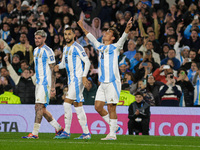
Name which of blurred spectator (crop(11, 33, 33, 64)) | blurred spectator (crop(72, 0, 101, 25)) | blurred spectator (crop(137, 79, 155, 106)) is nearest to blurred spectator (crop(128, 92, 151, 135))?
blurred spectator (crop(137, 79, 155, 106))

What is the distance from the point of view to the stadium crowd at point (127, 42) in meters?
16.9

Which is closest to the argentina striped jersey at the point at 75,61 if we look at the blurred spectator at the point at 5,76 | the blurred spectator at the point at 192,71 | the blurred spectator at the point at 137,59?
the blurred spectator at the point at 5,76

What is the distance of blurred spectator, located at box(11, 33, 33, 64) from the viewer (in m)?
19.9

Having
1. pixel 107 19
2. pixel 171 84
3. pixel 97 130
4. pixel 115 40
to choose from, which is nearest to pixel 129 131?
pixel 97 130

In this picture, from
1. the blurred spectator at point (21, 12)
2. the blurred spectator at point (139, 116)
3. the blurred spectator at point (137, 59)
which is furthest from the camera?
the blurred spectator at point (21, 12)

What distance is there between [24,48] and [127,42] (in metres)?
3.83

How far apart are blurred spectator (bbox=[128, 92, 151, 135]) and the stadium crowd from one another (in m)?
0.68

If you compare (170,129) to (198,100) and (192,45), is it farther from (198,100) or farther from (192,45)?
(192,45)

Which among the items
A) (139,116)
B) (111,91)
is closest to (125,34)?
(111,91)

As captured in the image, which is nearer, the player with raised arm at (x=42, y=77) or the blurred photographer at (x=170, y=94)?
the player with raised arm at (x=42, y=77)

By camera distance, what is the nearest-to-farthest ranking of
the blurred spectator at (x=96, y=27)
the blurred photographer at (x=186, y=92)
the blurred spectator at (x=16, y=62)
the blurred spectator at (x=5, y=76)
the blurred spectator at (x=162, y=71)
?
the blurred photographer at (x=186, y=92) → the blurred spectator at (x=162, y=71) → the blurred spectator at (x=5, y=76) → the blurred spectator at (x=16, y=62) → the blurred spectator at (x=96, y=27)

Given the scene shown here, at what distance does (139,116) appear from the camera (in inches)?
616

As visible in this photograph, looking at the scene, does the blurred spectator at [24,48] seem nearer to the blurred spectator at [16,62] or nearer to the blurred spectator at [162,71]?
the blurred spectator at [16,62]

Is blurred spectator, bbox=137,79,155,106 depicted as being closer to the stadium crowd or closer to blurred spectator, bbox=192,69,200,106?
the stadium crowd
